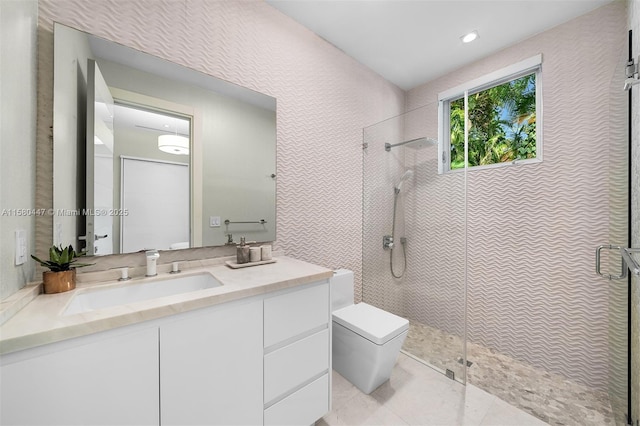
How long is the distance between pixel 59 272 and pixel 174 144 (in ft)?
2.49

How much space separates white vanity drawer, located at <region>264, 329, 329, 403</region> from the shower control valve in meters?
1.14

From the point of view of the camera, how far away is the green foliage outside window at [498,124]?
2.05m

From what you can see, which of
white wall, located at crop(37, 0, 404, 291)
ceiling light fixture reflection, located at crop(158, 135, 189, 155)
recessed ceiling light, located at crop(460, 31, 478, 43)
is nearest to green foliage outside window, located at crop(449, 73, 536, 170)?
recessed ceiling light, located at crop(460, 31, 478, 43)

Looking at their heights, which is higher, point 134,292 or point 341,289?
point 134,292

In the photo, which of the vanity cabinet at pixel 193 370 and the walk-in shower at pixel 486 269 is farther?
the walk-in shower at pixel 486 269

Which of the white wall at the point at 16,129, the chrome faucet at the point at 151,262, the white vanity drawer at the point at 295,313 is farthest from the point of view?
the chrome faucet at the point at 151,262

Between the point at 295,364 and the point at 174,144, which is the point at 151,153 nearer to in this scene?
the point at 174,144

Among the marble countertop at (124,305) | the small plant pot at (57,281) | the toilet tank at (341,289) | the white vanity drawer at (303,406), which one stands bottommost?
the white vanity drawer at (303,406)

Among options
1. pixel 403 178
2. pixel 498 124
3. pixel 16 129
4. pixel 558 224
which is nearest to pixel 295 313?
pixel 16 129

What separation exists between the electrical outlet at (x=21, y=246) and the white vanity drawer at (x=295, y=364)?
0.99m

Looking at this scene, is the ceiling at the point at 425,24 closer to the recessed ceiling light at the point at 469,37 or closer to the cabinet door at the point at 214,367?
the recessed ceiling light at the point at 469,37

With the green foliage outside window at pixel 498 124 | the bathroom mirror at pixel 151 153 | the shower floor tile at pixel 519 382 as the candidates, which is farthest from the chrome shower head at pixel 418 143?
the shower floor tile at pixel 519 382

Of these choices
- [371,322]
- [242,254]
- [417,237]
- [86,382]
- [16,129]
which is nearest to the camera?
[86,382]

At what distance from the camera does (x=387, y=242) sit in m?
2.26
